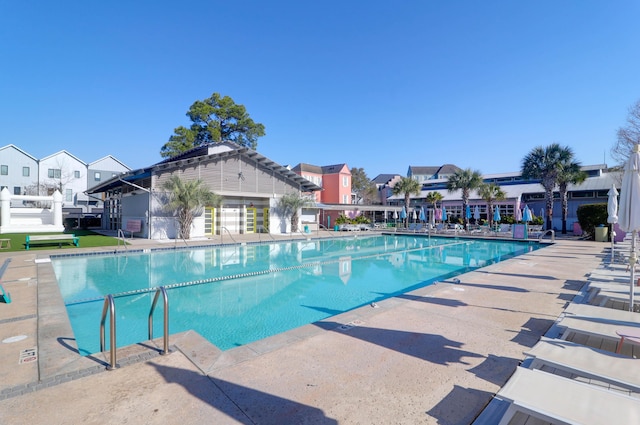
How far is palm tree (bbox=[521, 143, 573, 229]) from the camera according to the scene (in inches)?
985

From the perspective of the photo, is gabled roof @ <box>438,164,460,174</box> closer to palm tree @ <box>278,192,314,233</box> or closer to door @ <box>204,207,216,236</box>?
palm tree @ <box>278,192,314,233</box>

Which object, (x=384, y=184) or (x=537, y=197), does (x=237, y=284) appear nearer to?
(x=537, y=197)

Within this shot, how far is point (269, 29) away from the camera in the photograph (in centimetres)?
1869

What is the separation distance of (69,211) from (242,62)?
29714mm

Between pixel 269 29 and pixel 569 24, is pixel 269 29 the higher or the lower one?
the higher one

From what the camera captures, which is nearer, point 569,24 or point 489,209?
point 569,24

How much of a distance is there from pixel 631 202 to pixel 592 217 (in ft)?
70.3

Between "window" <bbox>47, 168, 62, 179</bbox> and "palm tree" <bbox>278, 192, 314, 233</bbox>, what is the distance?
36.8 m

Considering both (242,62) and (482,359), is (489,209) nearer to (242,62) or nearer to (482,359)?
(242,62)

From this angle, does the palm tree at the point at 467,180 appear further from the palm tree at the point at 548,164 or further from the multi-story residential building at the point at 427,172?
the multi-story residential building at the point at 427,172

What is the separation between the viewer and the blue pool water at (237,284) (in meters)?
6.71

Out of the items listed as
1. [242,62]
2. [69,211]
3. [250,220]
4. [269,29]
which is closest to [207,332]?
[269,29]

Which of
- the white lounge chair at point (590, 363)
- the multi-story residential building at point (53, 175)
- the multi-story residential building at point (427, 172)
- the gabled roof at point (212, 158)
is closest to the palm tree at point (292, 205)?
the gabled roof at point (212, 158)

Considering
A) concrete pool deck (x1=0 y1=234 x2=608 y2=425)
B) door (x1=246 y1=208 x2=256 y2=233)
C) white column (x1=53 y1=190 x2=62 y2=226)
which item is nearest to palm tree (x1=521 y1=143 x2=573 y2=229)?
door (x1=246 y1=208 x2=256 y2=233)
